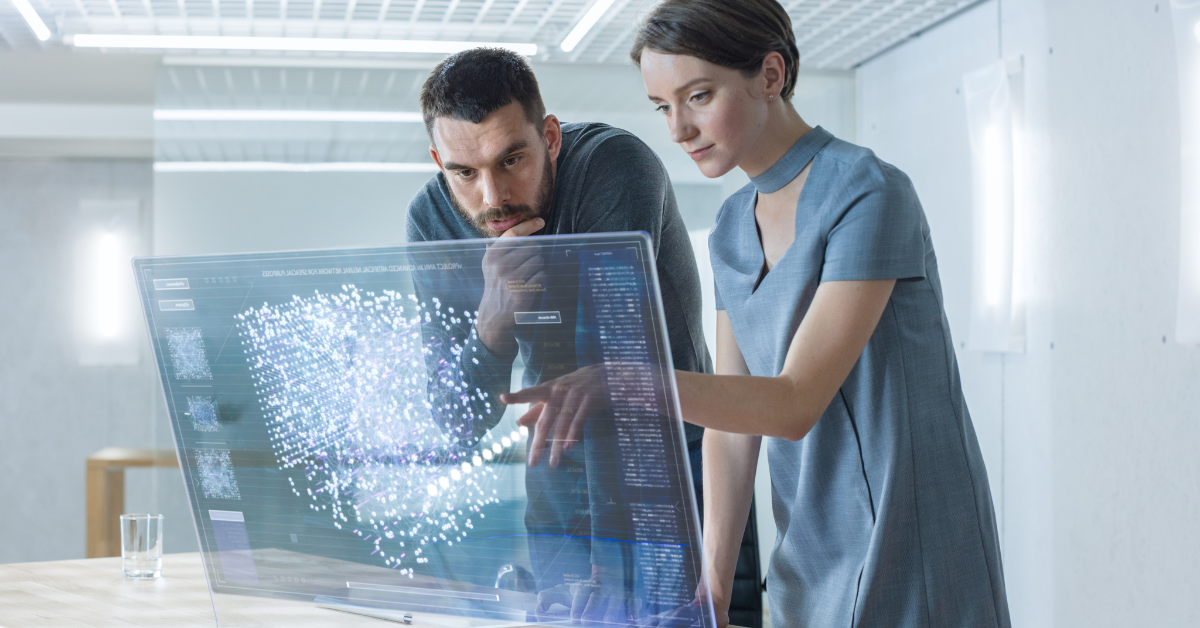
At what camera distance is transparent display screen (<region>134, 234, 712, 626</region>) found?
2.33ft

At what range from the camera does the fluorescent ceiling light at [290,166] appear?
3.05 m

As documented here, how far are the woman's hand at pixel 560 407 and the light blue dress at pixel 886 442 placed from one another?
239 millimetres

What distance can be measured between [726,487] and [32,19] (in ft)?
9.09

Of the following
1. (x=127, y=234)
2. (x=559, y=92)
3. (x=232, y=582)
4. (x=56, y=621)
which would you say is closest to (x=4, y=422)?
(x=127, y=234)

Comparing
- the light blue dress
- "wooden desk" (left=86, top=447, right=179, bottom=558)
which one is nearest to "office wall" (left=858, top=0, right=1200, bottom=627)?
the light blue dress

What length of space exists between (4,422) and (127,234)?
109 cm

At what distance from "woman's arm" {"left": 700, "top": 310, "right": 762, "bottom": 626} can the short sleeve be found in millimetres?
210

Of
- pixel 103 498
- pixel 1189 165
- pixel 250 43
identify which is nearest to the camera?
pixel 1189 165

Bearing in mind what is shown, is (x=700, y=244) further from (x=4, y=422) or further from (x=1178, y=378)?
(x=4, y=422)

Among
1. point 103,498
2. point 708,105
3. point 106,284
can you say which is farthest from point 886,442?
point 106,284

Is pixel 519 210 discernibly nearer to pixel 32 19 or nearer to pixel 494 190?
pixel 494 190

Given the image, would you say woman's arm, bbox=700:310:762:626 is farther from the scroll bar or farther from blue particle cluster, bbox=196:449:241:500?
blue particle cluster, bbox=196:449:241:500

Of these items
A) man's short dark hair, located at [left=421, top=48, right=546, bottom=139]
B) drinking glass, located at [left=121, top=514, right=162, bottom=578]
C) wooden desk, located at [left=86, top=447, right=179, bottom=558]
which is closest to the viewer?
man's short dark hair, located at [left=421, top=48, right=546, bottom=139]

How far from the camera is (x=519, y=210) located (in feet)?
3.67
